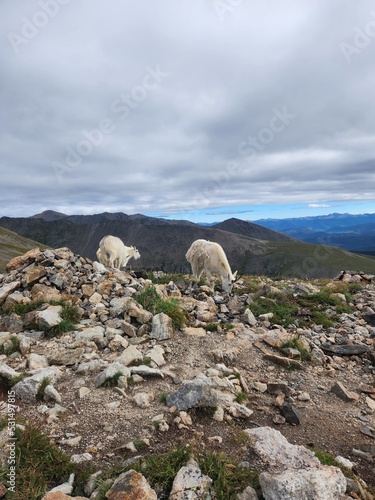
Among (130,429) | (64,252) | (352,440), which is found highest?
(64,252)

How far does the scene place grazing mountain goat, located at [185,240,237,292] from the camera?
1595 centimetres

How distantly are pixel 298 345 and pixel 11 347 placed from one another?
825 cm

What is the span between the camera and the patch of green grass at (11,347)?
8227mm

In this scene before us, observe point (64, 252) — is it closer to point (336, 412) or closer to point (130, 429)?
point (130, 429)

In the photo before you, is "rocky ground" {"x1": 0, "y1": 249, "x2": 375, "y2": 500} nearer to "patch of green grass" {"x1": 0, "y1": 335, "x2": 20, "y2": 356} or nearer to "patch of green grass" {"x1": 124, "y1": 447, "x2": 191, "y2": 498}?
"patch of green grass" {"x1": 0, "y1": 335, "x2": 20, "y2": 356}

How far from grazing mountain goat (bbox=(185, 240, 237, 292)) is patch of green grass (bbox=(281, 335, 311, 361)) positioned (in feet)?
20.3

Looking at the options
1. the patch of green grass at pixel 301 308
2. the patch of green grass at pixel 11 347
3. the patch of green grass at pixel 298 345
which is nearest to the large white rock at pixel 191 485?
the patch of green grass at pixel 298 345

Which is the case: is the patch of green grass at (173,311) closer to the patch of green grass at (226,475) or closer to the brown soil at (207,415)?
the brown soil at (207,415)

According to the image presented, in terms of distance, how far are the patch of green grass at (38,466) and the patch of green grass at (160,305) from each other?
18.0ft

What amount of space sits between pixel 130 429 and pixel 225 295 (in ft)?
31.9

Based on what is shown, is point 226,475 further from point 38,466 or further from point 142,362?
point 142,362

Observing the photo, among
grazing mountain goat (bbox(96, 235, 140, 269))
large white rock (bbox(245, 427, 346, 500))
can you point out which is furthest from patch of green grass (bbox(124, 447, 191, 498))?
grazing mountain goat (bbox(96, 235, 140, 269))

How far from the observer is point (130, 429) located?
5.35 m

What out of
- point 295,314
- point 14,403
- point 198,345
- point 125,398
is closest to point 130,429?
point 125,398
